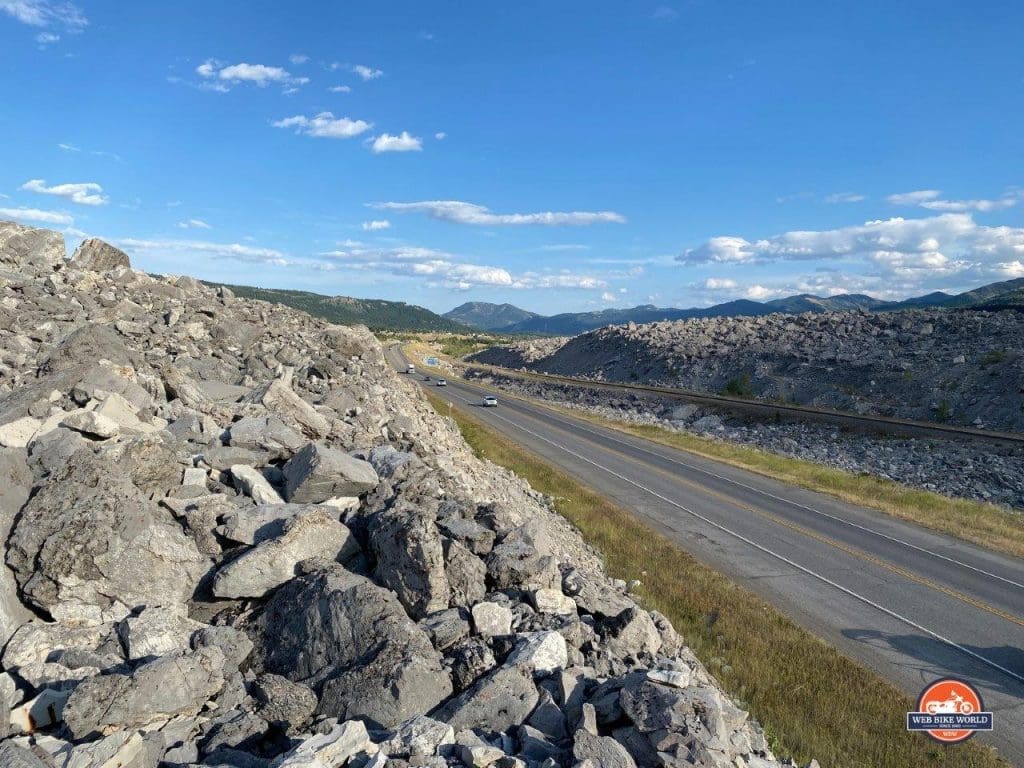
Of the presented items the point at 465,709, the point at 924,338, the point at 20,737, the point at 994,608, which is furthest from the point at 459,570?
the point at 924,338

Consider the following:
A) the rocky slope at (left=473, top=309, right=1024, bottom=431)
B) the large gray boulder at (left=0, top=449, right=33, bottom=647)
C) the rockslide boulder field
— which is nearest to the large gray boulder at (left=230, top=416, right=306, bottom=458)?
the rockslide boulder field

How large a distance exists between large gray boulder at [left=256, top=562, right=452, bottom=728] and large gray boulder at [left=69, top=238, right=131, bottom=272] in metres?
22.5

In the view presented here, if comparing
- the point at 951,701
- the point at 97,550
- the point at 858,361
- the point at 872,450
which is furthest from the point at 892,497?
the point at 858,361

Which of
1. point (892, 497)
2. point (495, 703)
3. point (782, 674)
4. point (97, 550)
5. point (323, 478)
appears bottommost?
point (892, 497)

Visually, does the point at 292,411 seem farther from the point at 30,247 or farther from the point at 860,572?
the point at 30,247

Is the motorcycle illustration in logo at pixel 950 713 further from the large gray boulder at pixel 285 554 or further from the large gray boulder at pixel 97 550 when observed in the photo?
the large gray boulder at pixel 97 550

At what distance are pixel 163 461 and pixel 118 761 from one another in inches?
209

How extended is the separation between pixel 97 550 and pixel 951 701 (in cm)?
1368

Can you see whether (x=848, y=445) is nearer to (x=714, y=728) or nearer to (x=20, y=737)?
(x=714, y=728)

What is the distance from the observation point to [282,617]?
763cm

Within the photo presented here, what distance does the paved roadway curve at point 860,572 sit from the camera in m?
12.3

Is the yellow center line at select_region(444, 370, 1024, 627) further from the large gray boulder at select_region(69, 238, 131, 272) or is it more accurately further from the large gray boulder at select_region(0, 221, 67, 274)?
the large gray boulder at select_region(0, 221, 67, 274)

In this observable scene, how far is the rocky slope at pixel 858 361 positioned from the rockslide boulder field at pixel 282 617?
148 ft

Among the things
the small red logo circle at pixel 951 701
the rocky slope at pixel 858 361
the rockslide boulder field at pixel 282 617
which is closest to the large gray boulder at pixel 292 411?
the rockslide boulder field at pixel 282 617
